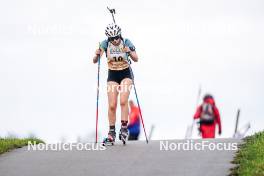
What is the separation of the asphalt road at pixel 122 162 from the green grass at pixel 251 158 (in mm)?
174

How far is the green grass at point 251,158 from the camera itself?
11777 millimetres

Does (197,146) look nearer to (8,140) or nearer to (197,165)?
(197,165)

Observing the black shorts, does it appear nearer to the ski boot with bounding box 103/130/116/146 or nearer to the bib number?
the bib number

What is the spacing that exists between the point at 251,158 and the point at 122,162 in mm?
2067

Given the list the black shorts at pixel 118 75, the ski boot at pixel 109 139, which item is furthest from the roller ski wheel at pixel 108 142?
the black shorts at pixel 118 75

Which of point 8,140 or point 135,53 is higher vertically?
point 135,53

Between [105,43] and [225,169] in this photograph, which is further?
[105,43]

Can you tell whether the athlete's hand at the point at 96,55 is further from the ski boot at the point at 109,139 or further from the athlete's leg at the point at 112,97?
the ski boot at the point at 109,139

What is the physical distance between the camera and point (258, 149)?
13.5m

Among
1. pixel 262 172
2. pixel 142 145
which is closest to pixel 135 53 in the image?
pixel 142 145

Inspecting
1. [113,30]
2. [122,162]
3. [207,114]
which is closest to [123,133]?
[113,30]

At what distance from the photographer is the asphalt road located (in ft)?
41.3

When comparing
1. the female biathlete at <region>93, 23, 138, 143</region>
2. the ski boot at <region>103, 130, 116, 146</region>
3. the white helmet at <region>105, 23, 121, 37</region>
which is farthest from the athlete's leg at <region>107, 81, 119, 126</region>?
the white helmet at <region>105, 23, 121, 37</region>

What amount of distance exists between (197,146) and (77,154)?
7.06 ft
